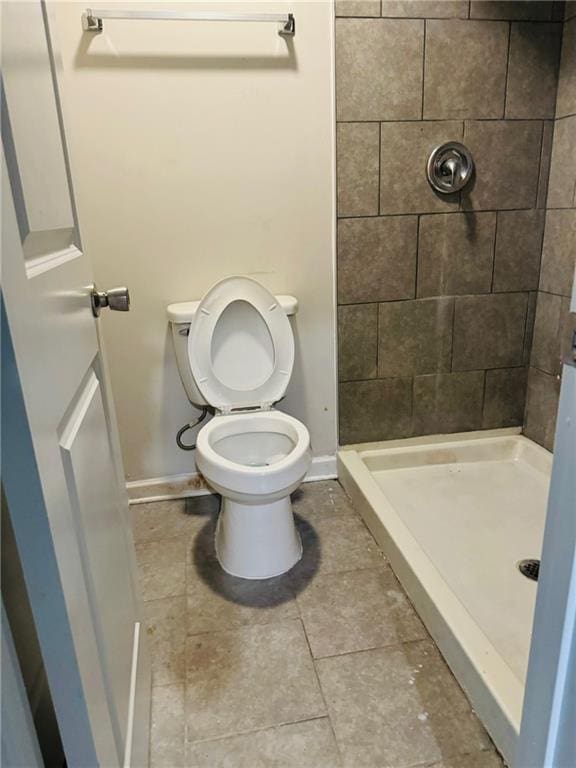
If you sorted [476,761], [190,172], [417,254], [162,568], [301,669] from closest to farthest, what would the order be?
[476,761], [301,669], [162,568], [190,172], [417,254]

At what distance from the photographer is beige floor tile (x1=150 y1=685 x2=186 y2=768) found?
1142 mm

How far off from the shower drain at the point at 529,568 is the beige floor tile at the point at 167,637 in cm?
104

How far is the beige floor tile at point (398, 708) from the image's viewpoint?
1.14 metres

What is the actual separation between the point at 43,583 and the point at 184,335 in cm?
137

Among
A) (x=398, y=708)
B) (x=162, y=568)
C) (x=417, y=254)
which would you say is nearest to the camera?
(x=398, y=708)

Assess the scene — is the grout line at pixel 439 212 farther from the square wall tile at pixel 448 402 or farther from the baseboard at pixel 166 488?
the baseboard at pixel 166 488

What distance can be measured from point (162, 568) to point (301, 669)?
2.01ft

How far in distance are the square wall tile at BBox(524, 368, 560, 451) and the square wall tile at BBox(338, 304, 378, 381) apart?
694 millimetres

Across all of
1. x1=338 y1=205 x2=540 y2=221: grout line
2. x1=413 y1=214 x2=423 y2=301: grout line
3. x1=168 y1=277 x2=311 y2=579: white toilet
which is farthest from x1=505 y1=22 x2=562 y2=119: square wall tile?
x1=168 y1=277 x2=311 y2=579: white toilet

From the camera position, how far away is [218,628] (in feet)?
4.91

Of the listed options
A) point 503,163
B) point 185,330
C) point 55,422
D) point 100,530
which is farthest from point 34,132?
point 503,163

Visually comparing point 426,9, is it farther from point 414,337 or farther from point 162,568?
point 162,568

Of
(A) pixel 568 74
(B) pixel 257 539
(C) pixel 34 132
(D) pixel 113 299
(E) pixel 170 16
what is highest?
(E) pixel 170 16

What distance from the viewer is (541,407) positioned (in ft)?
7.27
